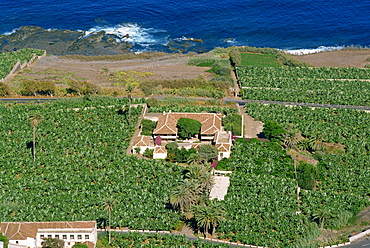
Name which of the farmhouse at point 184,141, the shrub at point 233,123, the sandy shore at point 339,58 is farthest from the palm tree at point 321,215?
the sandy shore at point 339,58

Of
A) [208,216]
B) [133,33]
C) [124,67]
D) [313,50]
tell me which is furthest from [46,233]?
[313,50]

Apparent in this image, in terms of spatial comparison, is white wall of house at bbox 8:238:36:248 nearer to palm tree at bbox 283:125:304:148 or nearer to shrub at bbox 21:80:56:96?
palm tree at bbox 283:125:304:148

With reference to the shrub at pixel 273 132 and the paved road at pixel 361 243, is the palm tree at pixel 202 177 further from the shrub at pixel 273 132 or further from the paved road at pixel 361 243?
the paved road at pixel 361 243

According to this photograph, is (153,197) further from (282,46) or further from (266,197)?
(282,46)

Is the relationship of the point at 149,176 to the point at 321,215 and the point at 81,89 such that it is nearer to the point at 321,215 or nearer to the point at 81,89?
the point at 321,215

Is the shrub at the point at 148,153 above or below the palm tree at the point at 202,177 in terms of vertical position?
below

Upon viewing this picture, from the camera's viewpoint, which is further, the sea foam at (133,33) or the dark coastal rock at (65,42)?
the sea foam at (133,33)

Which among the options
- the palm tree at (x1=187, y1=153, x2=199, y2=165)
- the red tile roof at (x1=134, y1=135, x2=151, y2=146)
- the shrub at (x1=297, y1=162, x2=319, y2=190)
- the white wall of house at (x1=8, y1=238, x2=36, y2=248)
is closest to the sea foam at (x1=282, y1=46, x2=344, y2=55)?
the shrub at (x1=297, y1=162, x2=319, y2=190)
